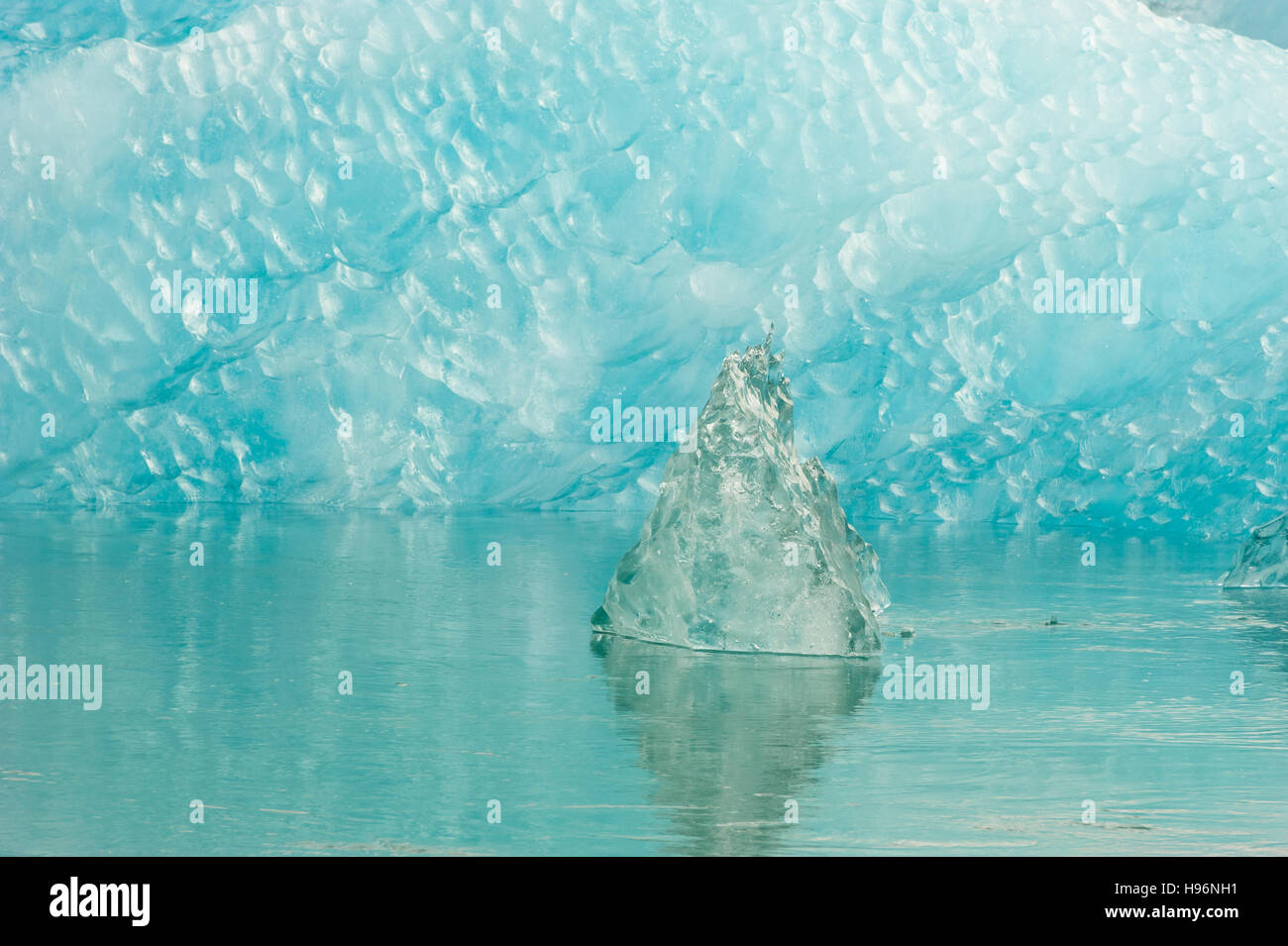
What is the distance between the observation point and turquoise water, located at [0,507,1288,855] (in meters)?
7.62

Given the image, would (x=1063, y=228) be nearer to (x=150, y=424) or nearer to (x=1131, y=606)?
(x=1131, y=606)

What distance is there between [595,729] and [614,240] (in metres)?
23.7

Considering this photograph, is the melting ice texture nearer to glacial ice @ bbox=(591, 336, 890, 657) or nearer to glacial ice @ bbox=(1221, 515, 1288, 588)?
glacial ice @ bbox=(1221, 515, 1288, 588)

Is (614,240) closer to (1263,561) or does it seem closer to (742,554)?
(1263,561)

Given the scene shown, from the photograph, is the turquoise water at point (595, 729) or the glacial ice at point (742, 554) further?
the glacial ice at point (742, 554)

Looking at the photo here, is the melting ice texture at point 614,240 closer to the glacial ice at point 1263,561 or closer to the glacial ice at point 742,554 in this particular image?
the glacial ice at point 1263,561

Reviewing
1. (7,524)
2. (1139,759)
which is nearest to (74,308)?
(7,524)

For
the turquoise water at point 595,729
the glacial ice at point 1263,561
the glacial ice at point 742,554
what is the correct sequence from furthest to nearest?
the glacial ice at point 1263,561 → the glacial ice at point 742,554 → the turquoise water at point 595,729

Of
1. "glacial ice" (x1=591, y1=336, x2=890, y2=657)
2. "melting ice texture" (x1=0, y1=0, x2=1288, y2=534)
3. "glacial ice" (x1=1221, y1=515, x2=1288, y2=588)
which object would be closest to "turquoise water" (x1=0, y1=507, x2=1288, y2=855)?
"glacial ice" (x1=591, y1=336, x2=890, y2=657)

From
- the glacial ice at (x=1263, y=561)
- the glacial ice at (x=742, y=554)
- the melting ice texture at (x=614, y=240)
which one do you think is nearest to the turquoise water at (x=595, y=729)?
the glacial ice at (x=742, y=554)

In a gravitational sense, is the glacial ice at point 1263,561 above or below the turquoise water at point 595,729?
above

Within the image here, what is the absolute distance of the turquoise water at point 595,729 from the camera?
762 cm

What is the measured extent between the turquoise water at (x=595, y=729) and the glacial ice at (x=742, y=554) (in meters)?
0.34

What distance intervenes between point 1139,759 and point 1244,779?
0.68 metres
